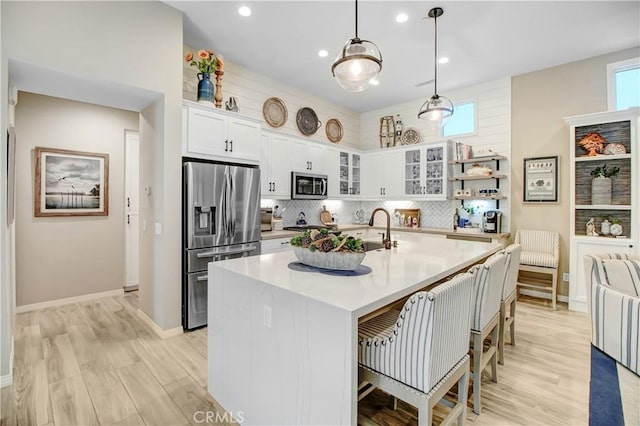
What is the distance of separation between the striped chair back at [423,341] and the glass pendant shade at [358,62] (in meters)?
1.55

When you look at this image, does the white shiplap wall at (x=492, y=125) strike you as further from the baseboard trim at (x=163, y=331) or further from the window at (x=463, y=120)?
the baseboard trim at (x=163, y=331)

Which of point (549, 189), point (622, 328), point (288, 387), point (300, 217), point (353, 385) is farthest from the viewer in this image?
point (300, 217)

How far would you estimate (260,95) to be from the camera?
4.73m

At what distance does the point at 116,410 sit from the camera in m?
2.04

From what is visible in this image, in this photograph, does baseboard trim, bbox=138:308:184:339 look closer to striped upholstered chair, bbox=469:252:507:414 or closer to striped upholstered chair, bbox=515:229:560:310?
striped upholstered chair, bbox=469:252:507:414

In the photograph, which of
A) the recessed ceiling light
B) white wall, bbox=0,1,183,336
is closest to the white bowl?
white wall, bbox=0,1,183,336

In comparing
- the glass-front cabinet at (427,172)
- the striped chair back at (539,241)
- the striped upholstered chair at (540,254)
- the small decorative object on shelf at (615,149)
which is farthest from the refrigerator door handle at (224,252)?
the small decorative object on shelf at (615,149)

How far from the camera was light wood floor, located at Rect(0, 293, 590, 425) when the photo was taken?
1.99 m

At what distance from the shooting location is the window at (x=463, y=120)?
16.7 feet

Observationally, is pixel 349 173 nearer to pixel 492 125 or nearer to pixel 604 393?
pixel 492 125

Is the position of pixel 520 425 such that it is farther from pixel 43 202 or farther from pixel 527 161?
pixel 43 202

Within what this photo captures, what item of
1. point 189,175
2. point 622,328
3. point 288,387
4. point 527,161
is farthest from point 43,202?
point 527,161

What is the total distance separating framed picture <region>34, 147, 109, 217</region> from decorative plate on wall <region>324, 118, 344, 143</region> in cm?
357

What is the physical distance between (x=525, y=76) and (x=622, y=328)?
157 inches
